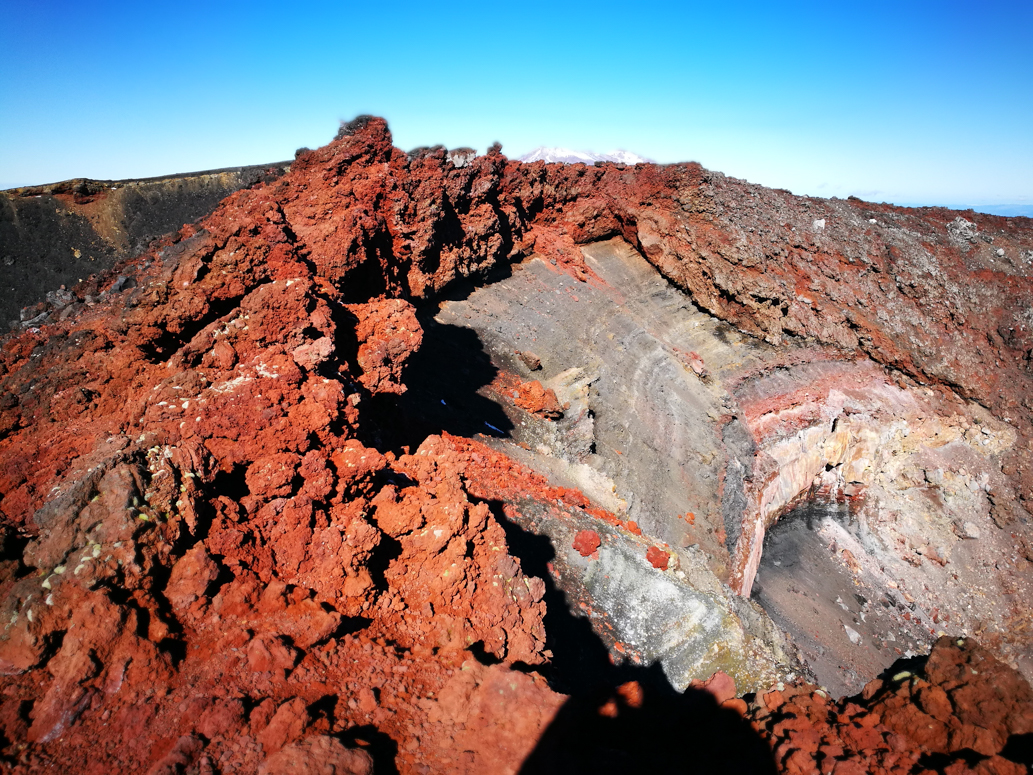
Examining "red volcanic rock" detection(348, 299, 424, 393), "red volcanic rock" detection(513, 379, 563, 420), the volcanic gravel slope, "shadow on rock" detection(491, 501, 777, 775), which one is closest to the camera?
the volcanic gravel slope

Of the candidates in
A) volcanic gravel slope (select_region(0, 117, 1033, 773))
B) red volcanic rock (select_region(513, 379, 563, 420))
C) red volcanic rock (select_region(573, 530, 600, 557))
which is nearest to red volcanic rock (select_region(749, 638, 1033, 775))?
volcanic gravel slope (select_region(0, 117, 1033, 773))

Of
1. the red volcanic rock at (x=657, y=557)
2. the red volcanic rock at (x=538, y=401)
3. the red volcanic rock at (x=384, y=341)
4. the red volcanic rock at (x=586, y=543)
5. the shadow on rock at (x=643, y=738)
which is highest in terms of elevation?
the red volcanic rock at (x=384, y=341)

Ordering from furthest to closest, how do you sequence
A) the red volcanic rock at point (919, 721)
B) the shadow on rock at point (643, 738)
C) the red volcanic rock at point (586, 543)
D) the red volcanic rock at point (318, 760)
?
the red volcanic rock at point (586, 543) < the red volcanic rock at point (919, 721) < the shadow on rock at point (643, 738) < the red volcanic rock at point (318, 760)

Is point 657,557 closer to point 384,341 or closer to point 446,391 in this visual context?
point 446,391

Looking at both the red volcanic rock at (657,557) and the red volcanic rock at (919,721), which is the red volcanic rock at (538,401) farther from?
the red volcanic rock at (919,721)

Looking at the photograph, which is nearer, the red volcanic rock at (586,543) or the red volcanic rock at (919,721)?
the red volcanic rock at (919,721)

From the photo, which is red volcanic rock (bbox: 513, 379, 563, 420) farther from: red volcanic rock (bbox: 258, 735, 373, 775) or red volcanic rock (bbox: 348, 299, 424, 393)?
red volcanic rock (bbox: 258, 735, 373, 775)

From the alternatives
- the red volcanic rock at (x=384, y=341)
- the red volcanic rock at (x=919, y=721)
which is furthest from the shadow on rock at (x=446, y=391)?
the red volcanic rock at (x=919, y=721)
